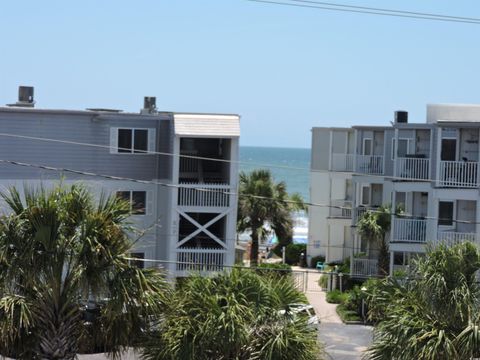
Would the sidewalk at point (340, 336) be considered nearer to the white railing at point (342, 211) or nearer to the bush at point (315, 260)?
the white railing at point (342, 211)

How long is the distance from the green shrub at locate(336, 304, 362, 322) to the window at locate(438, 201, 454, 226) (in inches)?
177

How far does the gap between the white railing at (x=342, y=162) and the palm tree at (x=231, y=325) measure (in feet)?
97.4

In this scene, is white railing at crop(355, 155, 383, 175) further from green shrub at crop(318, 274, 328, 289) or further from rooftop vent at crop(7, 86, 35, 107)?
rooftop vent at crop(7, 86, 35, 107)

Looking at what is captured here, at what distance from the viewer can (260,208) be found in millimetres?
53750

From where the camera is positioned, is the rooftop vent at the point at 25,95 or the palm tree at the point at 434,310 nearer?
the palm tree at the point at 434,310

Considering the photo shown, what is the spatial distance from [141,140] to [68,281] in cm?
2018

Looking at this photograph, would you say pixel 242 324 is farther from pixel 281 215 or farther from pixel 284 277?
pixel 281 215

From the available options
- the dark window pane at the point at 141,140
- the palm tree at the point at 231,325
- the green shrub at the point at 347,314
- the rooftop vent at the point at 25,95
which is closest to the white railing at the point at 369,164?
the green shrub at the point at 347,314

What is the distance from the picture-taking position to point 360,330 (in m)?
38.8

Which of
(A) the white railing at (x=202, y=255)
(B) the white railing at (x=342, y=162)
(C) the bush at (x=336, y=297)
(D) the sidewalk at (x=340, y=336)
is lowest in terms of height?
(D) the sidewalk at (x=340, y=336)

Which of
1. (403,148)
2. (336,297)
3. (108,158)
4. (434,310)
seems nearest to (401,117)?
(403,148)

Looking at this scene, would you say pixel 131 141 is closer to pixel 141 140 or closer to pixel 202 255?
pixel 141 140

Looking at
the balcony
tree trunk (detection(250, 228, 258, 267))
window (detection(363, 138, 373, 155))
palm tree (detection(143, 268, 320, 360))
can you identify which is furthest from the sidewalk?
palm tree (detection(143, 268, 320, 360))

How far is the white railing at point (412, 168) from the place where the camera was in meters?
43.0
